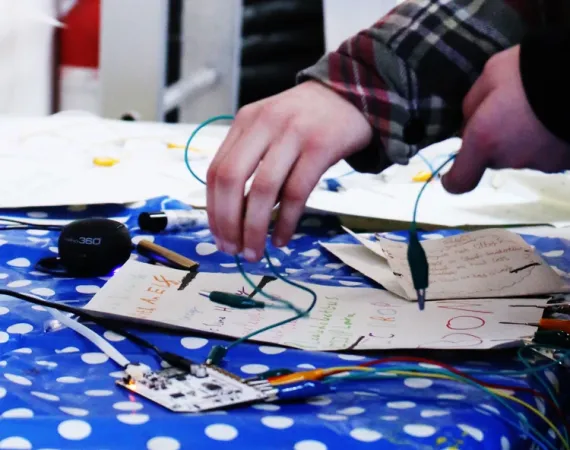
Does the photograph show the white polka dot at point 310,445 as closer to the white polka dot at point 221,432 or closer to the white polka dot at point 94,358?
A: the white polka dot at point 221,432

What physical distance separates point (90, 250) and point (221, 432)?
33 centimetres

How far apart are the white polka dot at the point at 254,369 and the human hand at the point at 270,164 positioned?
88 millimetres

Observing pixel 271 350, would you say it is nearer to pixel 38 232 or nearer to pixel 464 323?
pixel 464 323

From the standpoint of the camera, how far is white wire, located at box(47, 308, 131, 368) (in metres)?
0.47

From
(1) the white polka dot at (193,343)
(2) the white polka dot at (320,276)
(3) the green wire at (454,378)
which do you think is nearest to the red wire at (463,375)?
(3) the green wire at (454,378)

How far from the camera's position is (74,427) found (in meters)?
0.36

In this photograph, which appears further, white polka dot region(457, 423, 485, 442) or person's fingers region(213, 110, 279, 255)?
person's fingers region(213, 110, 279, 255)

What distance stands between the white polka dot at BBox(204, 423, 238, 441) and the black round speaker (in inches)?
12.6

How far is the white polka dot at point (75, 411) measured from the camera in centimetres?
38

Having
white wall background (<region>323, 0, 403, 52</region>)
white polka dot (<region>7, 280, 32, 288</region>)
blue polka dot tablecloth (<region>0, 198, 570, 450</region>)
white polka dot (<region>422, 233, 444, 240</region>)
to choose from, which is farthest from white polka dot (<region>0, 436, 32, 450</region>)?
white wall background (<region>323, 0, 403, 52</region>)

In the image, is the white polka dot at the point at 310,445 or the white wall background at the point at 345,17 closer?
the white polka dot at the point at 310,445

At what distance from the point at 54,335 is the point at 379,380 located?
210 millimetres

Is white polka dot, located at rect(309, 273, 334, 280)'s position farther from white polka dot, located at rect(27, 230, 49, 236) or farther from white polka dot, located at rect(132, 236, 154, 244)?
white polka dot, located at rect(27, 230, 49, 236)

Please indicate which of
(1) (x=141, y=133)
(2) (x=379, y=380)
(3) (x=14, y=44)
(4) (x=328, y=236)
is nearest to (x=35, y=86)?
(3) (x=14, y=44)
